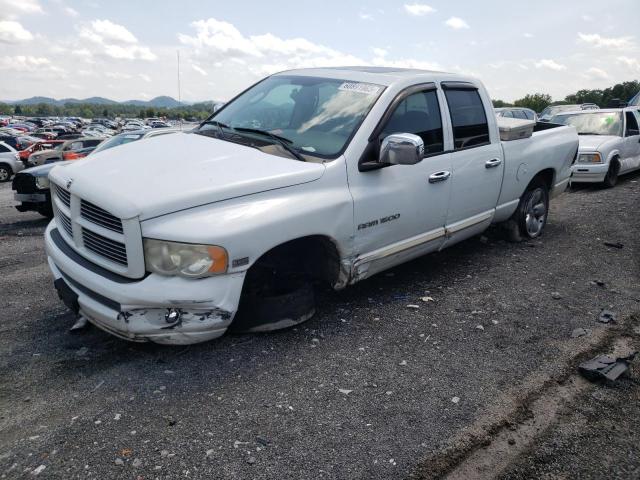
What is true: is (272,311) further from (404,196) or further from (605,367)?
(605,367)

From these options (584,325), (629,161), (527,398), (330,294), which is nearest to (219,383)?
(330,294)

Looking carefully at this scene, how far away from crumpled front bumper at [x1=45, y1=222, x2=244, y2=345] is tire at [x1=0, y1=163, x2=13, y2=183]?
55.4 ft

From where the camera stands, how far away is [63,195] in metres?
3.57

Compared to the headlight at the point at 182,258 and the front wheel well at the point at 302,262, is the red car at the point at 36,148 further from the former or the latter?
the headlight at the point at 182,258

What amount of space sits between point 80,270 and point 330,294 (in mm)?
2119

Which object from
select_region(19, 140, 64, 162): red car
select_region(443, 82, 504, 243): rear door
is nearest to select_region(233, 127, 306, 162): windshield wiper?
select_region(443, 82, 504, 243): rear door

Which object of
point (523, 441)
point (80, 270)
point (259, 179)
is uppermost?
point (259, 179)

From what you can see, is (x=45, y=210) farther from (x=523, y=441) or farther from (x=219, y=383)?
(x=523, y=441)

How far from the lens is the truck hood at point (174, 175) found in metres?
2.96

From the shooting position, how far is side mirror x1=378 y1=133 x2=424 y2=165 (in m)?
3.49

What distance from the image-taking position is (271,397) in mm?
2990

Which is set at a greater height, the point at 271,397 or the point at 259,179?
the point at 259,179

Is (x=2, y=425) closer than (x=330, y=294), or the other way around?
(x=2, y=425)

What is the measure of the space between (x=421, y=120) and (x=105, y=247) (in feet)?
8.97
